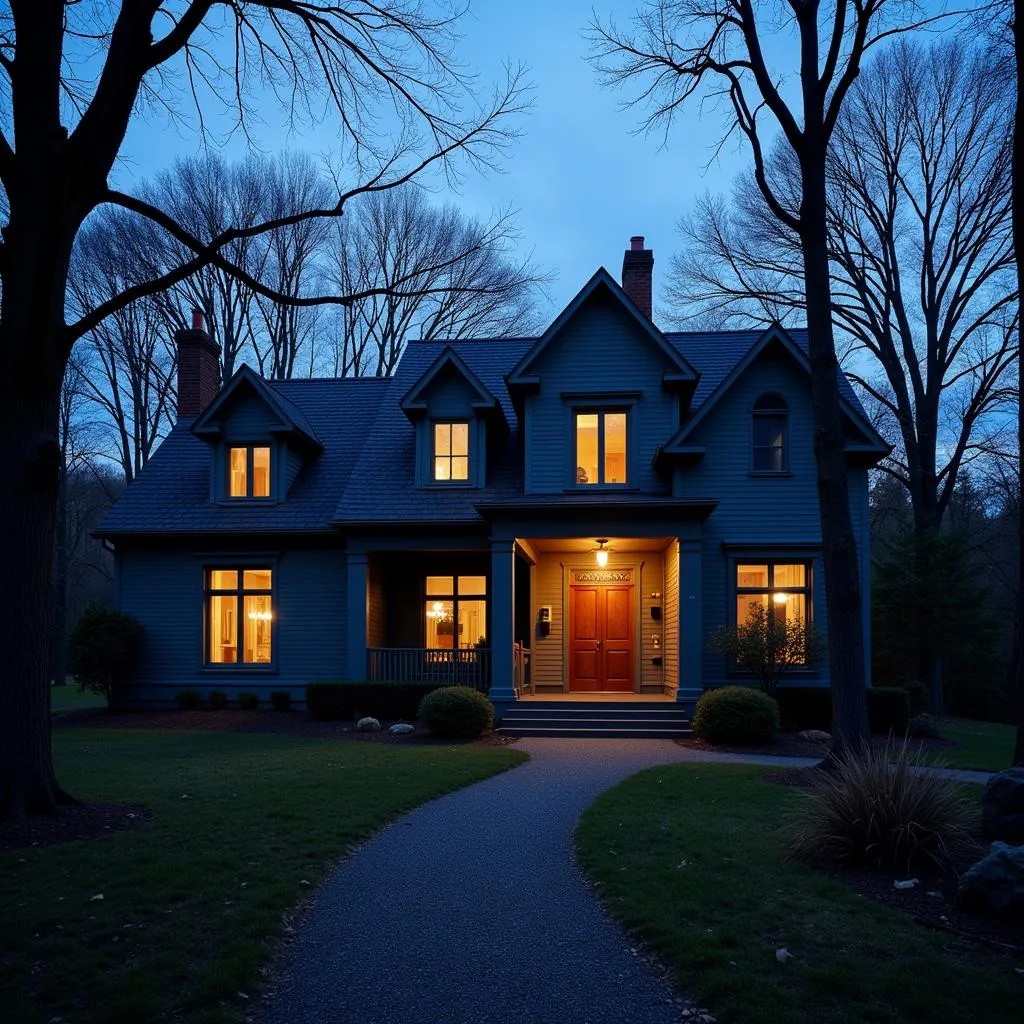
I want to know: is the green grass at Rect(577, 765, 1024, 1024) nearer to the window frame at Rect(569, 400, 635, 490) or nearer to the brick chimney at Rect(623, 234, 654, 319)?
the window frame at Rect(569, 400, 635, 490)

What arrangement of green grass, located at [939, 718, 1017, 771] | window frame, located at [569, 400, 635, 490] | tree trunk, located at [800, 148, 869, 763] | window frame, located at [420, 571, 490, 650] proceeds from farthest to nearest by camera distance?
window frame, located at [420, 571, 490, 650], window frame, located at [569, 400, 635, 490], green grass, located at [939, 718, 1017, 771], tree trunk, located at [800, 148, 869, 763]

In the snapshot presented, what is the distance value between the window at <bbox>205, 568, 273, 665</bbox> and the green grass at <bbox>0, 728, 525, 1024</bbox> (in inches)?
291

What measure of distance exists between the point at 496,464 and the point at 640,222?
13867cm

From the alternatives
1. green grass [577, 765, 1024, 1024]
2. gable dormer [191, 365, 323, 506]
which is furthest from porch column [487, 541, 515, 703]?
green grass [577, 765, 1024, 1024]

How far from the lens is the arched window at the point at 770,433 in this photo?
17.7 metres

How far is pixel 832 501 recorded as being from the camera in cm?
1036

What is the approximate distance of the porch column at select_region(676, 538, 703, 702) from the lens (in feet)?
52.1

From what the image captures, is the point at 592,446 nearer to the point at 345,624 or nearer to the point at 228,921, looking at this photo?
the point at 345,624

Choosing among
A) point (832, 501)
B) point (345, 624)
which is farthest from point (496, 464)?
point (832, 501)

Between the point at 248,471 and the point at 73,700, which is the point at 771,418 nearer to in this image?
the point at 248,471

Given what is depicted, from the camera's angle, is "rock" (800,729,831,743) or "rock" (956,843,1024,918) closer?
"rock" (956,843,1024,918)

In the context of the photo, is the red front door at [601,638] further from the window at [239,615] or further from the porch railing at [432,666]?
the window at [239,615]

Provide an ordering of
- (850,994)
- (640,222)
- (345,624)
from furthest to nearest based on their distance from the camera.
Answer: (640,222), (345,624), (850,994)

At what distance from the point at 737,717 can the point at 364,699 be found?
23.4 ft
